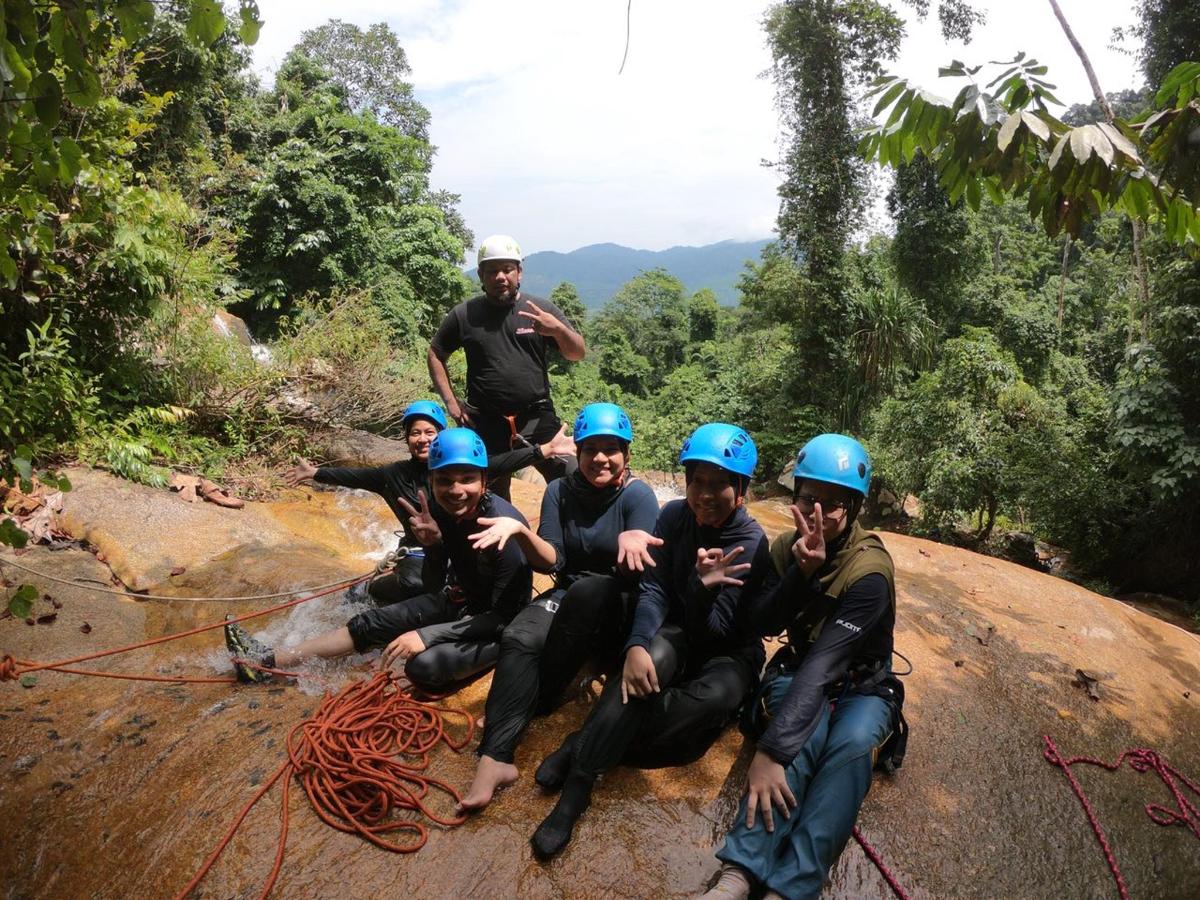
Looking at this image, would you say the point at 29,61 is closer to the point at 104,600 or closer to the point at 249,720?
the point at 249,720

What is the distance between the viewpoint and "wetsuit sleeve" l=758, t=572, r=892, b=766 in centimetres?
250

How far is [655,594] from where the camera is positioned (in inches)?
121

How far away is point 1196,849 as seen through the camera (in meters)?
2.97

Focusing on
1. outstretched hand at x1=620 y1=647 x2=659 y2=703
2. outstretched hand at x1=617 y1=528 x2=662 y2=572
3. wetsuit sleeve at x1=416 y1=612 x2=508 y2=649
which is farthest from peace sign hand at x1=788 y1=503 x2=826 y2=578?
wetsuit sleeve at x1=416 y1=612 x2=508 y2=649

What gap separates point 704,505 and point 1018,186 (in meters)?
1.76

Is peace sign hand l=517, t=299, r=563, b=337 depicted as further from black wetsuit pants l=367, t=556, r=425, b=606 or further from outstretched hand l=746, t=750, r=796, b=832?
outstretched hand l=746, t=750, r=796, b=832

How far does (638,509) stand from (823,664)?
3.90ft

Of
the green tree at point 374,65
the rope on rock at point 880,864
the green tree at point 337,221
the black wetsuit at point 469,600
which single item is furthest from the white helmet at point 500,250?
the green tree at point 374,65

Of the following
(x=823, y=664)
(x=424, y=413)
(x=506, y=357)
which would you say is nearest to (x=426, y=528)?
(x=424, y=413)

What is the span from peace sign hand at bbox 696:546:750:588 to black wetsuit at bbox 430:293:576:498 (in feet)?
6.26

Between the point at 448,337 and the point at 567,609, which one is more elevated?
the point at 448,337

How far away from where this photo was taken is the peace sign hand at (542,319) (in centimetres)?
454

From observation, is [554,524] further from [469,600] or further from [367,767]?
[367,767]

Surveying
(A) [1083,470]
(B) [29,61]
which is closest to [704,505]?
(B) [29,61]
